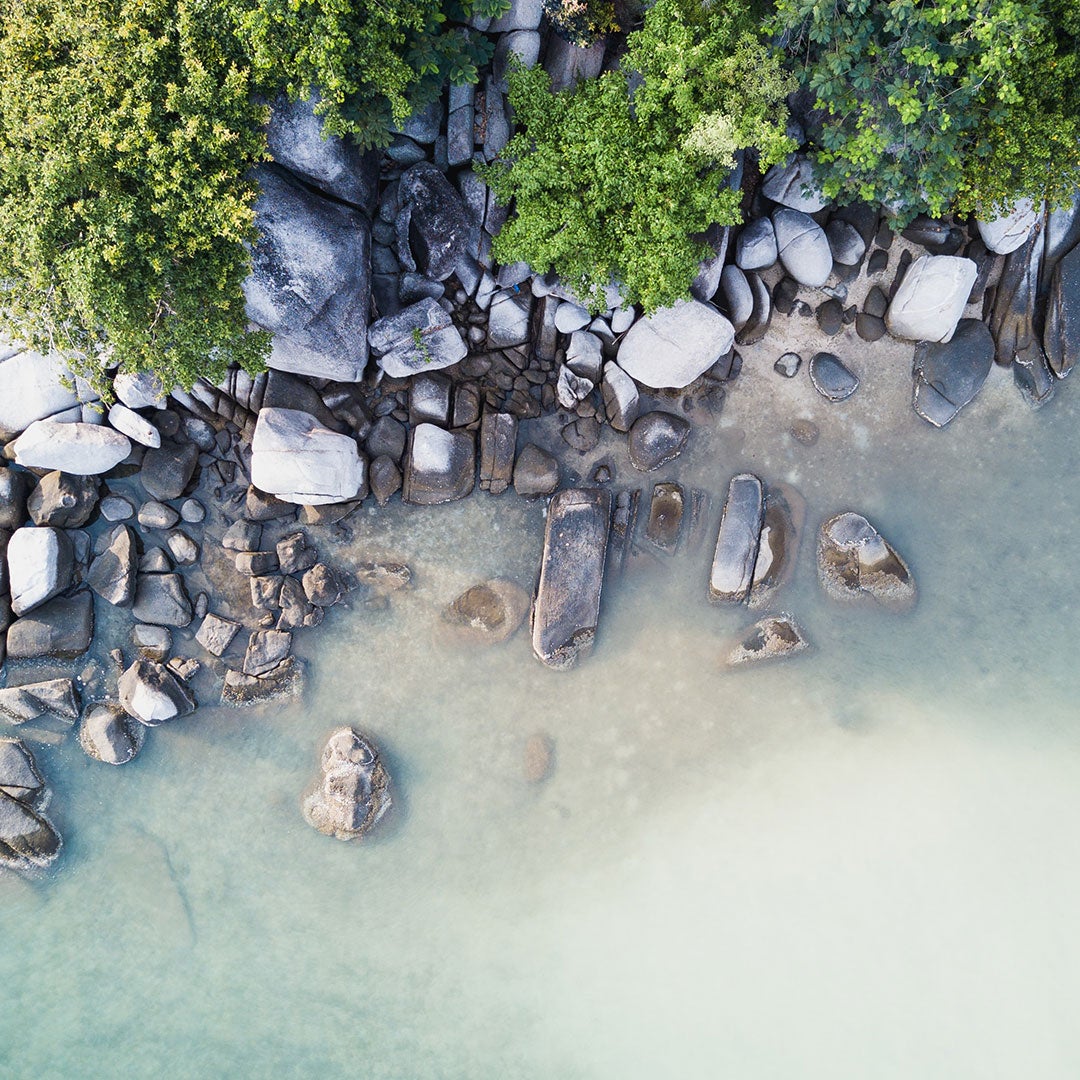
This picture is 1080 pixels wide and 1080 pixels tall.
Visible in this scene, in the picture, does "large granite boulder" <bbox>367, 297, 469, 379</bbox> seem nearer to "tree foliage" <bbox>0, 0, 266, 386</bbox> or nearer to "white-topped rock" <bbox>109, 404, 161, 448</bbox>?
"tree foliage" <bbox>0, 0, 266, 386</bbox>

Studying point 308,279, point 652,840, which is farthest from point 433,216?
point 652,840

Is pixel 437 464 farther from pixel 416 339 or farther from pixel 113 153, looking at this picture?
pixel 113 153

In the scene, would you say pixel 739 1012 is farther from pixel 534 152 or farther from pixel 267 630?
pixel 534 152

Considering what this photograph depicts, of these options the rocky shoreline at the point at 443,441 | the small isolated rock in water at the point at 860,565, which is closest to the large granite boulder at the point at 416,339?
the rocky shoreline at the point at 443,441

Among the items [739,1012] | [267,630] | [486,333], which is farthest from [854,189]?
[739,1012]

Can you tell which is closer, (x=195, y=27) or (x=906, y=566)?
(x=195, y=27)

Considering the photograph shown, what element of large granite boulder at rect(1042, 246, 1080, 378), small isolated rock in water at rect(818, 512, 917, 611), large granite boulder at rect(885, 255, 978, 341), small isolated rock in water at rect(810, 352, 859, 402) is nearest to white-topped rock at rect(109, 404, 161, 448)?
small isolated rock in water at rect(810, 352, 859, 402)

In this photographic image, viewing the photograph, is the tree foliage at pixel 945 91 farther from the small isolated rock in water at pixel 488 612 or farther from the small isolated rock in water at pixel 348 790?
the small isolated rock in water at pixel 348 790
